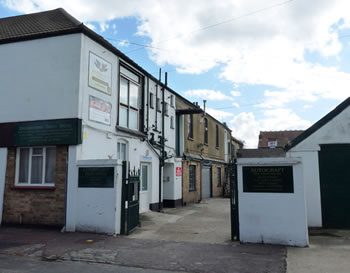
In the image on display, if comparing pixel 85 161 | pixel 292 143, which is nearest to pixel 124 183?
pixel 85 161

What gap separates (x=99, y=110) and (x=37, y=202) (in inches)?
148

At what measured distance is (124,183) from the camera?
9734 mm

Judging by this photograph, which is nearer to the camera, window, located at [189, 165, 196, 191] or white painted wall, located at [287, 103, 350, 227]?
white painted wall, located at [287, 103, 350, 227]

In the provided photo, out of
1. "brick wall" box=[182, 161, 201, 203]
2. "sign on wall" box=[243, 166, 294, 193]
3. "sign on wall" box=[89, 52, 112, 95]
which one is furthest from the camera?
"brick wall" box=[182, 161, 201, 203]

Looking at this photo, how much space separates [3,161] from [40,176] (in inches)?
60.4

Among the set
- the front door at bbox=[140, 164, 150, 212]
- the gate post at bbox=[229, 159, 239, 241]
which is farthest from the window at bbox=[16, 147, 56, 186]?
the gate post at bbox=[229, 159, 239, 241]

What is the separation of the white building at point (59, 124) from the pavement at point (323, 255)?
5.14 meters

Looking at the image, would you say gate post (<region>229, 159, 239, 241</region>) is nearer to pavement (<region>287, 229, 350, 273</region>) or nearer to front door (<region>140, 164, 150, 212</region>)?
pavement (<region>287, 229, 350, 273</region>)

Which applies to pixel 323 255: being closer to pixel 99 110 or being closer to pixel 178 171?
pixel 99 110

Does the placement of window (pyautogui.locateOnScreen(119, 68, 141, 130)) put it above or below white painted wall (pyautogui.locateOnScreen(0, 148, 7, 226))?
above

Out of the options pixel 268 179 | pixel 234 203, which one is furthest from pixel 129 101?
pixel 268 179

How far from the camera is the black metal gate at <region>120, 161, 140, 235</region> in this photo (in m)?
9.66

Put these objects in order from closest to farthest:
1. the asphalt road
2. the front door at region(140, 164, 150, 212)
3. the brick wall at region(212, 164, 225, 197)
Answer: the asphalt road < the front door at region(140, 164, 150, 212) < the brick wall at region(212, 164, 225, 197)

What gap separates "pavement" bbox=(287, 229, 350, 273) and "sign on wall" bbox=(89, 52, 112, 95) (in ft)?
26.9
